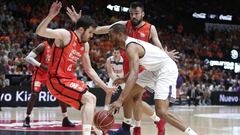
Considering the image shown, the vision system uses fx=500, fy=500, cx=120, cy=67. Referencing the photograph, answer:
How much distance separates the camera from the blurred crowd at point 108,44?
57.8 ft

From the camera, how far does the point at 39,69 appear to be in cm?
1001

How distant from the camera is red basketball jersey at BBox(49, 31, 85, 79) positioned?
6.90 m

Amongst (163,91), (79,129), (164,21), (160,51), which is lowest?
(79,129)

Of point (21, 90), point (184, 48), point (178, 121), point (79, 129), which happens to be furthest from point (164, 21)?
point (178, 121)

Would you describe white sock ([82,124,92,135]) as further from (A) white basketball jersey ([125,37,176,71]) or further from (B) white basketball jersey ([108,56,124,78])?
(B) white basketball jersey ([108,56,124,78])

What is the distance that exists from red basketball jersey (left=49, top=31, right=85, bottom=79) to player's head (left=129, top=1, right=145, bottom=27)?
1.37 m

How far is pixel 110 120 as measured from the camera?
6973 mm

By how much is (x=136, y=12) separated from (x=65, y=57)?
5.47ft

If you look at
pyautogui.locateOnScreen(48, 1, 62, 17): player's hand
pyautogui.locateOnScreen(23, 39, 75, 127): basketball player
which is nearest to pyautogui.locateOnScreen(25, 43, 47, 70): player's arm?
pyautogui.locateOnScreen(23, 39, 75, 127): basketball player

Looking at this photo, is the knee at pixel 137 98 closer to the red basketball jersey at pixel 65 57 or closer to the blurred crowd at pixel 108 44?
the red basketball jersey at pixel 65 57

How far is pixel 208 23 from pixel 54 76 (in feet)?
82.9

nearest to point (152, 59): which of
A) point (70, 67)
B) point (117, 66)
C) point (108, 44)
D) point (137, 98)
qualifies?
point (137, 98)

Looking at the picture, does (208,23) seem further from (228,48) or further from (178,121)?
(178,121)

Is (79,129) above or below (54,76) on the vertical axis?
below
